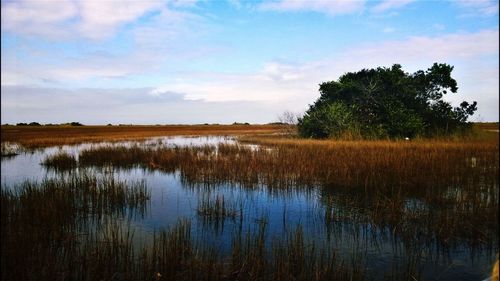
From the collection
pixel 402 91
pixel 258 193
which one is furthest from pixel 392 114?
pixel 258 193

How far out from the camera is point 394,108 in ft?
82.8

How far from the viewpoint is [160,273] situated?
4879 mm

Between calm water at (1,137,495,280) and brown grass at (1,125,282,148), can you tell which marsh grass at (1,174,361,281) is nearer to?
calm water at (1,137,495,280)

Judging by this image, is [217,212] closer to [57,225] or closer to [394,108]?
[57,225]

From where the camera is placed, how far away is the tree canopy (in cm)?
2470

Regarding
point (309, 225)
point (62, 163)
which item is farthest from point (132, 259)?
point (62, 163)

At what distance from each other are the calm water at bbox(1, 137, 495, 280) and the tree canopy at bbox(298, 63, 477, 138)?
1543cm

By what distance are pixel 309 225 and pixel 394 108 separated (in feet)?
66.3

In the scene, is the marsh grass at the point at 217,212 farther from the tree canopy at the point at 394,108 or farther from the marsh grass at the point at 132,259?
the tree canopy at the point at 394,108

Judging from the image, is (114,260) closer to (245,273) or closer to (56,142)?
(245,273)

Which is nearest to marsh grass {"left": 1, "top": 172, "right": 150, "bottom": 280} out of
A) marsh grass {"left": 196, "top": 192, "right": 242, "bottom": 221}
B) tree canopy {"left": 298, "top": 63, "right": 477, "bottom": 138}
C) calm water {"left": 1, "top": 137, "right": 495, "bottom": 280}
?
calm water {"left": 1, "top": 137, "right": 495, "bottom": 280}

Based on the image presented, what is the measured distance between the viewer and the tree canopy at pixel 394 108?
24.7m

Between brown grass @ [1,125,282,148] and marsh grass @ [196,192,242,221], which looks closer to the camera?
marsh grass @ [196,192,242,221]

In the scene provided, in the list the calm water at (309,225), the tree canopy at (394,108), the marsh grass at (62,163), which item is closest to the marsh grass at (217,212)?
the calm water at (309,225)
